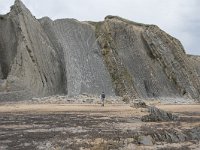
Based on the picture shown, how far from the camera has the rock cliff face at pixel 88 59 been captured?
2283 inches

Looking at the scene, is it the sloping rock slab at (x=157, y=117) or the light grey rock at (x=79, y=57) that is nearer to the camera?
the sloping rock slab at (x=157, y=117)

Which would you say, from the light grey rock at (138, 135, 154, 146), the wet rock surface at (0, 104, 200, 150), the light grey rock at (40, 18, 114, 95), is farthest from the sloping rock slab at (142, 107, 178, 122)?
the light grey rock at (40, 18, 114, 95)

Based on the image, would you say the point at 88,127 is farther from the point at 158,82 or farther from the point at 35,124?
the point at 158,82

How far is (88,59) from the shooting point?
226 ft

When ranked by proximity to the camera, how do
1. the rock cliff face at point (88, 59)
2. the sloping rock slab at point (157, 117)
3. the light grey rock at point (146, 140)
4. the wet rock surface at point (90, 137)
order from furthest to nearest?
the rock cliff face at point (88, 59) < the sloping rock slab at point (157, 117) < the light grey rock at point (146, 140) < the wet rock surface at point (90, 137)

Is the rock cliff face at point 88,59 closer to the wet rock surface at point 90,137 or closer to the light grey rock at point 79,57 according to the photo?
the light grey rock at point 79,57

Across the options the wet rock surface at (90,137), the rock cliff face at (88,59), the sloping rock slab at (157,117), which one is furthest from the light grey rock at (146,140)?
the rock cliff face at (88,59)

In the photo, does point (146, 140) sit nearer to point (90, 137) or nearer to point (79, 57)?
point (90, 137)

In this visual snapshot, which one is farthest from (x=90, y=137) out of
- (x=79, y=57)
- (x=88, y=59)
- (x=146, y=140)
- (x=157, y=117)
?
(x=88, y=59)

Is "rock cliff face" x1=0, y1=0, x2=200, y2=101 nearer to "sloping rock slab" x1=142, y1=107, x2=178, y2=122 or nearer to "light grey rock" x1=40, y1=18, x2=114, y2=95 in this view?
"light grey rock" x1=40, y1=18, x2=114, y2=95

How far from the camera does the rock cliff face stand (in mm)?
58000

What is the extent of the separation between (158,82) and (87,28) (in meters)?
13.8

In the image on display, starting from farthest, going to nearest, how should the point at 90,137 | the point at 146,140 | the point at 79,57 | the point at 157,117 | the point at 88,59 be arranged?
the point at 88,59
the point at 79,57
the point at 157,117
the point at 90,137
the point at 146,140

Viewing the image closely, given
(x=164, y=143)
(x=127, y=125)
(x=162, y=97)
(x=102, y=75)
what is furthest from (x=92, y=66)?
(x=164, y=143)
